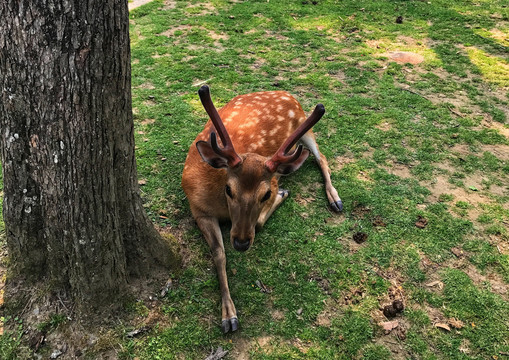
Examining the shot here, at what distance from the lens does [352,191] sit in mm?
4234

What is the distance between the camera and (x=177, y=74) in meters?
6.17

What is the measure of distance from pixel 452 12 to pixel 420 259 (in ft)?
25.4

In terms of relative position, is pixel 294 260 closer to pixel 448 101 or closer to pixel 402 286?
pixel 402 286

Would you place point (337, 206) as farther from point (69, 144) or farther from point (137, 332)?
point (69, 144)

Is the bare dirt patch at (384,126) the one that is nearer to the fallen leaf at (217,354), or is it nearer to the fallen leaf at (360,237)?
the fallen leaf at (360,237)

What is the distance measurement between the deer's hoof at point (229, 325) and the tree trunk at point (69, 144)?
2.55 ft

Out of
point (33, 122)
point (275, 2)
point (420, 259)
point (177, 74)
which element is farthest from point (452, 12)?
point (33, 122)

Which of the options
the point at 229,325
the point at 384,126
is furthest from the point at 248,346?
the point at 384,126

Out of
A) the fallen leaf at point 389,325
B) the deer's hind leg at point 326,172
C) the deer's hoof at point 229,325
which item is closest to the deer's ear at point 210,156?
the deer's hoof at point 229,325

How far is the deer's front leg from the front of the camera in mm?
2873

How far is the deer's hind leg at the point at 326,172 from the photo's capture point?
4023mm

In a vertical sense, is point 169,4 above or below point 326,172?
above

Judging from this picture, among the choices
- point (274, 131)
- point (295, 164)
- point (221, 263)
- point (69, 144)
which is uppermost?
point (69, 144)

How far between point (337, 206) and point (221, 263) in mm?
1414
